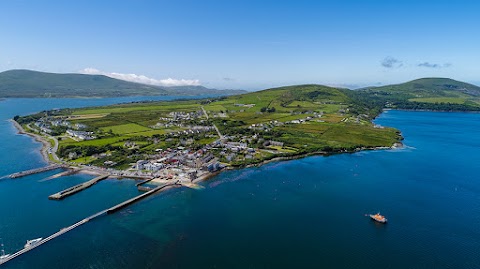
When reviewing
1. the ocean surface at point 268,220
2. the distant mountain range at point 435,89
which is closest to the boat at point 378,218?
the ocean surface at point 268,220

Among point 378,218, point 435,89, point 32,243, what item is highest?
point 435,89

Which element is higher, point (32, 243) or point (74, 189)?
point (74, 189)

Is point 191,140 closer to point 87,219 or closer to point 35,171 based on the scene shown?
point 35,171

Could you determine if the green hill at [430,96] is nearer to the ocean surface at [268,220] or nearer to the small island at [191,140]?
the small island at [191,140]

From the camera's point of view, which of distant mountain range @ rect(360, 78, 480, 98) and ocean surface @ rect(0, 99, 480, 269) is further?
distant mountain range @ rect(360, 78, 480, 98)

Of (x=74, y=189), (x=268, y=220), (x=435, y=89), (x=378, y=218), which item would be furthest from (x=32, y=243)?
(x=435, y=89)

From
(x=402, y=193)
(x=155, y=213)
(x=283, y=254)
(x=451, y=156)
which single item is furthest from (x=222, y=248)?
(x=451, y=156)

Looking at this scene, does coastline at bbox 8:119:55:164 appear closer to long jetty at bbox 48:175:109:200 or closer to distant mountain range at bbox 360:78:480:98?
long jetty at bbox 48:175:109:200

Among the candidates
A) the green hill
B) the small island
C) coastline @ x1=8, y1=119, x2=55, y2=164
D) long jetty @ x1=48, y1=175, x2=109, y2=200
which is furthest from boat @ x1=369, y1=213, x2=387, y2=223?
the green hill
